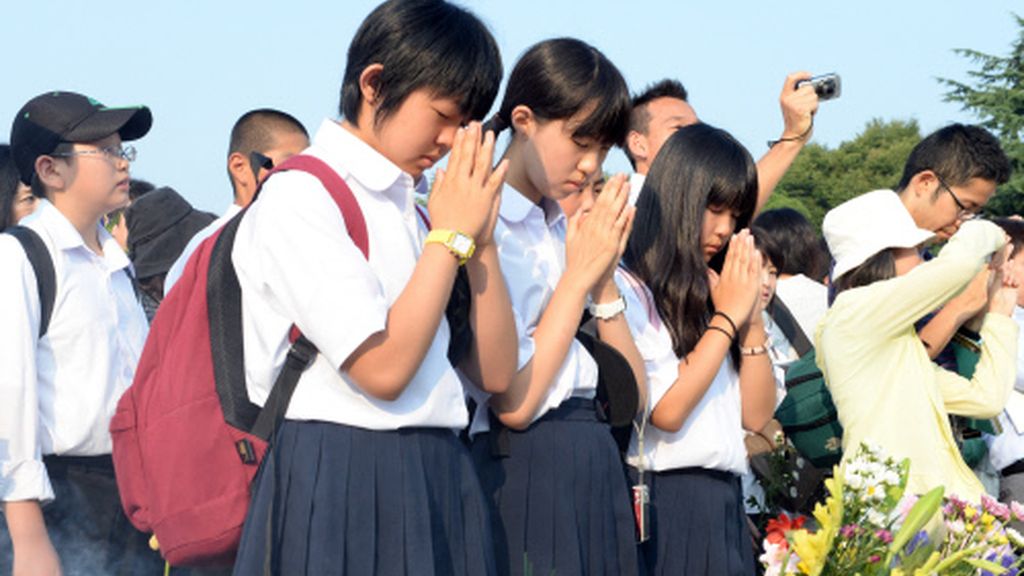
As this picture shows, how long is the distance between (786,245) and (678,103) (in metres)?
1.09

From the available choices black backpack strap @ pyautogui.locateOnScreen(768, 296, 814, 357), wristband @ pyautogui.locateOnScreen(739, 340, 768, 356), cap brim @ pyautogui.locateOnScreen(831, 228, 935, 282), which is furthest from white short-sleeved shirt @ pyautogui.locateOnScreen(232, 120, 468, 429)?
black backpack strap @ pyautogui.locateOnScreen(768, 296, 814, 357)

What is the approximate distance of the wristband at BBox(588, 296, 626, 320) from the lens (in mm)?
3812

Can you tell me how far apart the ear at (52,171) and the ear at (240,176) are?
1.26 metres

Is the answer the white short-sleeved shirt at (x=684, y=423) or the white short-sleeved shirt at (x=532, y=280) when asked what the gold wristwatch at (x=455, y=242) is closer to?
the white short-sleeved shirt at (x=532, y=280)

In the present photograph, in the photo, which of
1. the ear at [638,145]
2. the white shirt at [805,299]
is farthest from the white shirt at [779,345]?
the ear at [638,145]

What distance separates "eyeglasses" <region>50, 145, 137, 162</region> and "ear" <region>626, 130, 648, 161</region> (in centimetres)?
226

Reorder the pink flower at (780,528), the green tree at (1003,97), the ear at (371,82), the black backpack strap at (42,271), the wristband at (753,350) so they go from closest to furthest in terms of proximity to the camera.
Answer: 1. the ear at (371,82)
2. the pink flower at (780,528)
3. the black backpack strap at (42,271)
4. the wristband at (753,350)
5. the green tree at (1003,97)

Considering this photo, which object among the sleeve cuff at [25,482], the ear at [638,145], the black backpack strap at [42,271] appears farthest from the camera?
the ear at [638,145]

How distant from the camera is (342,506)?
275cm

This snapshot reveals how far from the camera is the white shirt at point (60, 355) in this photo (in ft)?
12.1

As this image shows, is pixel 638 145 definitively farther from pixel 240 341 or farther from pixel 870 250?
pixel 240 341

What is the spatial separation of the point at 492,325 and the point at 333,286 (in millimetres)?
536

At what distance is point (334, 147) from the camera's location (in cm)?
300

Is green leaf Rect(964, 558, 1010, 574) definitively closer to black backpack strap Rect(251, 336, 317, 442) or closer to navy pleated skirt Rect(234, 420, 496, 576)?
navy pleated skirt Rect(234, 420, 496, 576)
